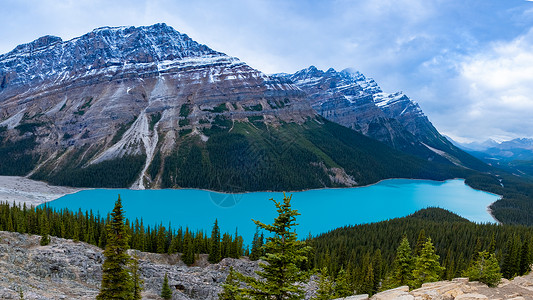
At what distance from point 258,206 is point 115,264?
305ft

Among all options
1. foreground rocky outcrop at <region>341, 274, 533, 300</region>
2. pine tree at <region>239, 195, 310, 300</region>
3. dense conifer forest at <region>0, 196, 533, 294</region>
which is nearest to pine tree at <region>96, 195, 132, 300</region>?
pine tree at <region>239, 195, 310, 300</region>

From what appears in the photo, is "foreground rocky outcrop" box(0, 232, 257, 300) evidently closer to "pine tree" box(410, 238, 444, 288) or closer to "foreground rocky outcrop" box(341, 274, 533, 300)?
"foreground rocky outcrop" box(341, 274, 533, 300)

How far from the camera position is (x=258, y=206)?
110875 mm

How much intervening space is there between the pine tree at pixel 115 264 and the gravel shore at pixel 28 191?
3926 inches

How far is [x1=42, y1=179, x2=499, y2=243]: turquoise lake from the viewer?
291 ft

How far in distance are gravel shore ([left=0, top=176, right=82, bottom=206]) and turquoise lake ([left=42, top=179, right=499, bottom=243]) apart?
558 cm

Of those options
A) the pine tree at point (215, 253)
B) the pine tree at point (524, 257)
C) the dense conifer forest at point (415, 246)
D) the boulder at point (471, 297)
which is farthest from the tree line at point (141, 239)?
the pine tree at point (524, 257)

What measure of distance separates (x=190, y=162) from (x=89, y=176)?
46739 millimetres

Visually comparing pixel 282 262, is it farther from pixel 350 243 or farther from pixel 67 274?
pixel 350 243

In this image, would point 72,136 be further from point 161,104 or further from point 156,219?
point 156,219

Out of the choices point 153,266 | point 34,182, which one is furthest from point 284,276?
point 34,182

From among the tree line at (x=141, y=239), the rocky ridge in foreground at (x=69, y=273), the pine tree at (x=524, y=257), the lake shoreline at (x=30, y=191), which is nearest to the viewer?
the rocky ridge in foreground at (x=69, y=273)

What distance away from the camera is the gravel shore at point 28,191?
99919 mm

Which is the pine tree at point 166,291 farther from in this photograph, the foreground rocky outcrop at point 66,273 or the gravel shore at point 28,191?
the gravel shore at point 28,191
